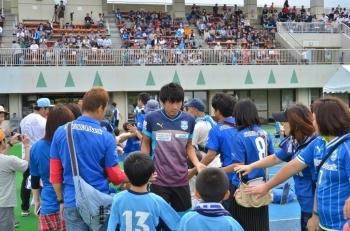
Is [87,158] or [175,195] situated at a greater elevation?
[87,158]

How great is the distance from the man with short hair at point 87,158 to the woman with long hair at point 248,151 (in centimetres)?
134

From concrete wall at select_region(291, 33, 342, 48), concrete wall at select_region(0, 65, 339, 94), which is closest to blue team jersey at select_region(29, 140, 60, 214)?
concrete wall at select_region(0, 65, 339, 94)


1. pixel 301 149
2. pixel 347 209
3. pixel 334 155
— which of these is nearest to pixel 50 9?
pixel 301 149

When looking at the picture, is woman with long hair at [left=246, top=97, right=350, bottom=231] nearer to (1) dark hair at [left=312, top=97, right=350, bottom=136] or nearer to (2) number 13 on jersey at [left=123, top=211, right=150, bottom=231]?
(1) dark hair at [left=312, top=97, right=350, bottom=136]

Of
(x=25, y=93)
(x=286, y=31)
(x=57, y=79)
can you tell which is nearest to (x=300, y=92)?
(x=286, y=31)

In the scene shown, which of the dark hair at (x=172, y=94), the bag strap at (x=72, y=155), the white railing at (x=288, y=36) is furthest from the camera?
the white railing at (x=288, y=36)

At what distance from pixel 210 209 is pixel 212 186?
165 mm

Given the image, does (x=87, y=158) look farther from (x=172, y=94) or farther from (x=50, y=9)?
(x=50, y=9)

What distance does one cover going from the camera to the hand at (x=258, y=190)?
363cm

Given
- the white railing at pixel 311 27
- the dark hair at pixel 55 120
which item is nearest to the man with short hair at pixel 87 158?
the dark hair at pixel 55 120

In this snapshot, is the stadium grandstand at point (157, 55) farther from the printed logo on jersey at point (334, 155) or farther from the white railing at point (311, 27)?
the printed logo on jersey at point (334, 155)

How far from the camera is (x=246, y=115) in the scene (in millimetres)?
4348

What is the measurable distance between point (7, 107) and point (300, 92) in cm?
1917

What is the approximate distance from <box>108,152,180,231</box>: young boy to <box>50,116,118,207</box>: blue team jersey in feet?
1.77
